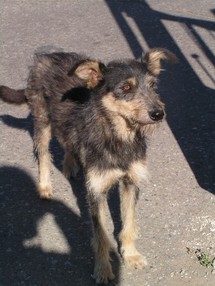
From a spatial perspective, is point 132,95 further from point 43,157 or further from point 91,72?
point 43,157

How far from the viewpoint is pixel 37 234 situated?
497cm

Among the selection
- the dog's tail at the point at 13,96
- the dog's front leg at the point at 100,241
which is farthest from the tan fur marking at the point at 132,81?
the dog's tail at the point at 13,96

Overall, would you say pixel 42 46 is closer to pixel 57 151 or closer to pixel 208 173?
pixel 57 151

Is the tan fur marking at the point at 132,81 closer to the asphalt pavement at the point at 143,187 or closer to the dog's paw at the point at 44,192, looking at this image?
the asphalt pavement at the point at 143,187

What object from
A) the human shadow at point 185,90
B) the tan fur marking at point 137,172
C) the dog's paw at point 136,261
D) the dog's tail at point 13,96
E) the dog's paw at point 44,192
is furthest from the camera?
the human shadow at point 185,90

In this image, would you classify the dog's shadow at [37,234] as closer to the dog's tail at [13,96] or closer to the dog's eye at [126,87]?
the dog's tail at [13,96]

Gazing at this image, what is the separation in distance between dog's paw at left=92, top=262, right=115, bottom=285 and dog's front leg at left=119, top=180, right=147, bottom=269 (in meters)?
0.27

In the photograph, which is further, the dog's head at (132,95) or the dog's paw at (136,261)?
the dog's paw at (136,261)

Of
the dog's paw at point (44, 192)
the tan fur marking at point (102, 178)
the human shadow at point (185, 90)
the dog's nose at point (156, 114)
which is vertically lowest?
the human shadow at point (185, 90)

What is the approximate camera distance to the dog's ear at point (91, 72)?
4.26m

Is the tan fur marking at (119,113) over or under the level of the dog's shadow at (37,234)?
over

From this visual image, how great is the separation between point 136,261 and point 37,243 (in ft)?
3.33

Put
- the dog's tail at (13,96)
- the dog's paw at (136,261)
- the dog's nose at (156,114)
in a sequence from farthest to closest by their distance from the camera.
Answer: the dog's tail at (13,96) < the dog's paw at (136,261) < the dog's nose at (156,114)

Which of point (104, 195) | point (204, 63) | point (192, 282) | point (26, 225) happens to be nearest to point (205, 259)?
point (192, 282)
